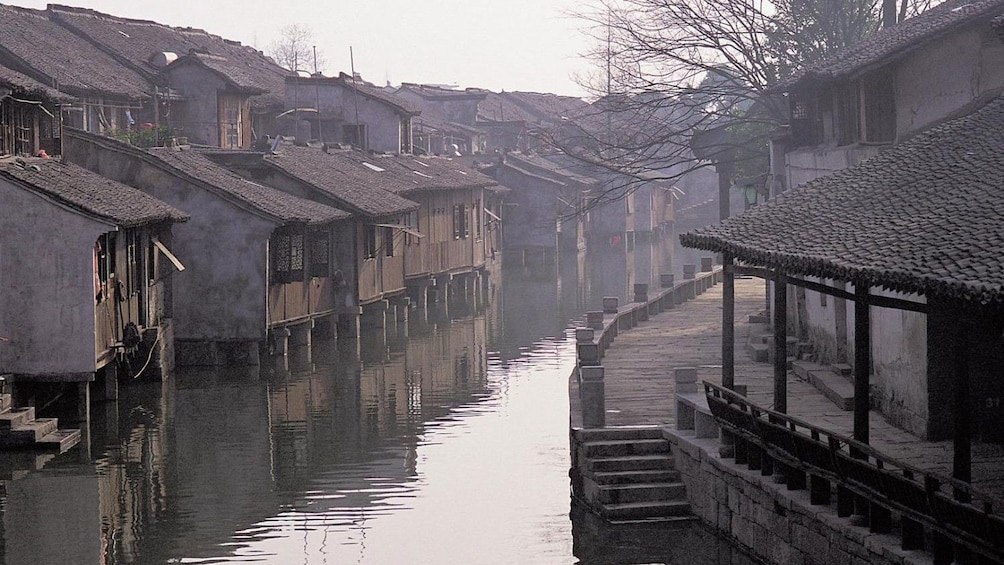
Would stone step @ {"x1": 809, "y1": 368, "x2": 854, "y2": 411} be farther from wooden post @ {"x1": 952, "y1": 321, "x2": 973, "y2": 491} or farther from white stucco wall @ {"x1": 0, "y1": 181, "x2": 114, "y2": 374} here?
white stucco wall @ {"x1": 0, "y1": 181, "x2": 114, "y2": 374}

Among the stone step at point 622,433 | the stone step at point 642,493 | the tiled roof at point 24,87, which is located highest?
the tiled roof at point 24,87

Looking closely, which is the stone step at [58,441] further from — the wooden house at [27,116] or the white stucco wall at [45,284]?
the wooden house at [27,116]

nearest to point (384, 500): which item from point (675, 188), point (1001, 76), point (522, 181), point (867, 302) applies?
point (867, 302)

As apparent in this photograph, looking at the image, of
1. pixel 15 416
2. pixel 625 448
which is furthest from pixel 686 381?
pixel 15 416

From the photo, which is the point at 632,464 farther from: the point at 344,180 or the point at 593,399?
the point at 344,180

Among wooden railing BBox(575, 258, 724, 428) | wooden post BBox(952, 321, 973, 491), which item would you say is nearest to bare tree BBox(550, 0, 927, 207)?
wooden railing BBox(575, 258, 724, 428)

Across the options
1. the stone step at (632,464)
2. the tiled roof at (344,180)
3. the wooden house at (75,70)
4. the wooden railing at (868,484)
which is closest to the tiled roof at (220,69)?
the wooden house at (75,70)

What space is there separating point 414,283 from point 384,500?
26.4 meters

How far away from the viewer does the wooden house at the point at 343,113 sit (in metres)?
50.2

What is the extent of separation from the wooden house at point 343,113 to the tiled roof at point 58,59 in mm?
6070

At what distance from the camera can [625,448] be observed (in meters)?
18.9

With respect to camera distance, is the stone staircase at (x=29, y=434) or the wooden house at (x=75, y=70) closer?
the stone staircase at (x=29, y=434)

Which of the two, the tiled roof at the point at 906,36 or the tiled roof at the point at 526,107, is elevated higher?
the tiled roof at the point at 526,107

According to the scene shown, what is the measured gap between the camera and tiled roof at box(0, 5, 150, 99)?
3941 centimetres
